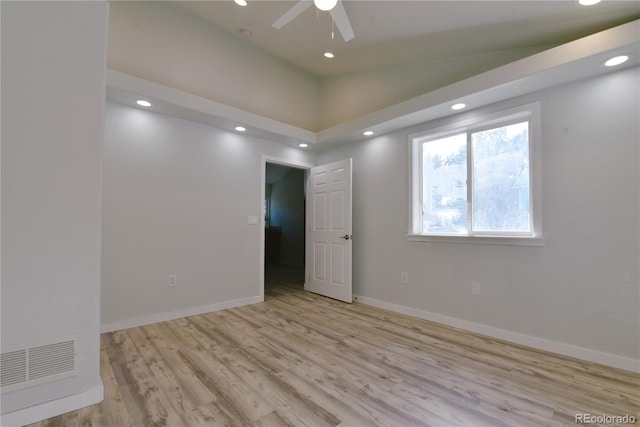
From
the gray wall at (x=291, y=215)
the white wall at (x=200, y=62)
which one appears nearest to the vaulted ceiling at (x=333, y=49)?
the white wall at (x=200, y=62)

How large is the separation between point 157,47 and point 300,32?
1.66 meters

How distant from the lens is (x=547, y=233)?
99.0 inches

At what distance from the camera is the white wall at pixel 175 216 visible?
2.93 m

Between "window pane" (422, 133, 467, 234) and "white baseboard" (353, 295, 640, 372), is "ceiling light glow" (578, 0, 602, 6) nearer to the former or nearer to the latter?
"window pane" (422, 133, 467, 234)

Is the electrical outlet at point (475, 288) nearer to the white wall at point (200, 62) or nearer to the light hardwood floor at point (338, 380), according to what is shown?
the light hardwood floor at point (338, 380)

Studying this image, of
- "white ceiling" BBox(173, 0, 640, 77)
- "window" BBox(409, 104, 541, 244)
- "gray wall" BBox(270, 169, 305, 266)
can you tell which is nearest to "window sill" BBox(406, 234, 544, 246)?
"window" BBox(409, 104, 541, 244)

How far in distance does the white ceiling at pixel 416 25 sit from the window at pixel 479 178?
670 millimetres

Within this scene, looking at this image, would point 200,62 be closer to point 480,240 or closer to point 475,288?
point 480,240

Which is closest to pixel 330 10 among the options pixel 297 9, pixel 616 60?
pixel 297 9

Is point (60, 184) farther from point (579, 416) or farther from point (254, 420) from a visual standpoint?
point (579, 416)

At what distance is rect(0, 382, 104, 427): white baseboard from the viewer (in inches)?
57.3

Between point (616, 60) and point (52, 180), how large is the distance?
4.02 m

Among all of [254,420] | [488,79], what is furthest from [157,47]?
[254,420]

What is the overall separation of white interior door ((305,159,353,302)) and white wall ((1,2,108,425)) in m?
2.93
